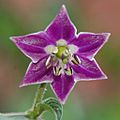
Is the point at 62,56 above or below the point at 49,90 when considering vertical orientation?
above

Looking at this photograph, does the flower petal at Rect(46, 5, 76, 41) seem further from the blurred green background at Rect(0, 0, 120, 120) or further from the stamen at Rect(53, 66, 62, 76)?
the blurred green background at Rect(0, 0, 120, 120)

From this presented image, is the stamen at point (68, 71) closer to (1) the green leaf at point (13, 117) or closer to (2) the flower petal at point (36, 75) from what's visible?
(2) the flower petal at point (36, 75)

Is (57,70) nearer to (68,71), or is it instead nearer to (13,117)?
(68,71)

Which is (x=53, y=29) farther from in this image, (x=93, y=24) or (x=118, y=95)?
(x=93, y=24)

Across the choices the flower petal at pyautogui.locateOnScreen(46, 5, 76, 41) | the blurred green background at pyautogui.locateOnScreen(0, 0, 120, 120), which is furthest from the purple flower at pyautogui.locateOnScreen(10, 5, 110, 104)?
the blurred green background at pyautogui.locateOnScreen(0, 0, 120, 120)

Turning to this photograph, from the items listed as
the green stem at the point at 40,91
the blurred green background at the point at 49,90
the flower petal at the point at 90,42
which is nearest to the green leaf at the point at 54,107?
the green stem at the point at 40,91

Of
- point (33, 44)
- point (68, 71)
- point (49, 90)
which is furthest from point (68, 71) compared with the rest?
point (49, 90)

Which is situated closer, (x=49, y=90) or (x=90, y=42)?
(x=90, y=42)

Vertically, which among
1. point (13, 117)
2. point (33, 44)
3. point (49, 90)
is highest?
point (33, 44)
